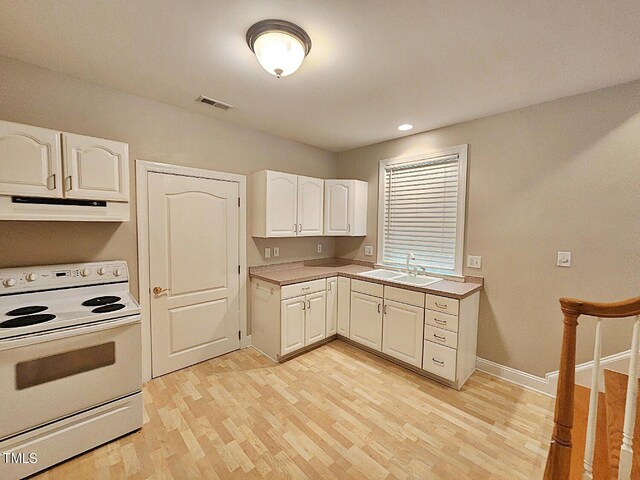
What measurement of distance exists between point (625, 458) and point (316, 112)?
9.51ft

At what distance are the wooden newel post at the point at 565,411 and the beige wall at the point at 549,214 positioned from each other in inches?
55.9

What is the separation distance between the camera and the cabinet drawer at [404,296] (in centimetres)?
261

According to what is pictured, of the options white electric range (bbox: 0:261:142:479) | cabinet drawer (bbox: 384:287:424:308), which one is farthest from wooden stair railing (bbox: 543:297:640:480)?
white electric range (bbox: 0:261:142:479)

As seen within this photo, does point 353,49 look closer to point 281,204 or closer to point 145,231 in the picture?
point 281,204

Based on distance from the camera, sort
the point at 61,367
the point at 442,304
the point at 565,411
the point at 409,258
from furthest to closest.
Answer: the point at 409,258 < the point at 442,304 < the point at 61,367 < the point at 565,411

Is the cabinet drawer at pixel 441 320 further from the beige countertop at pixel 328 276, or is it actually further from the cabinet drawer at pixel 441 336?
the beige countertop at pixel 328 276

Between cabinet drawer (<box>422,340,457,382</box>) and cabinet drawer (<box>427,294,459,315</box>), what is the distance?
333 millimetres

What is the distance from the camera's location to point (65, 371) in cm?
165

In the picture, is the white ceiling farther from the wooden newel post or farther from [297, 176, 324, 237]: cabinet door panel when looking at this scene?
the wooden newel post

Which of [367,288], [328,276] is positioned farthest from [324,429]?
[328,276]

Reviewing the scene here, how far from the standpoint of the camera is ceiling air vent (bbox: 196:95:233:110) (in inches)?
93.7

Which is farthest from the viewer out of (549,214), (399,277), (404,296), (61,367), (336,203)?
(336,203)

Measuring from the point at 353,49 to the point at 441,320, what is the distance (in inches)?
88.9

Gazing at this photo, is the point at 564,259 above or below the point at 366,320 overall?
above
